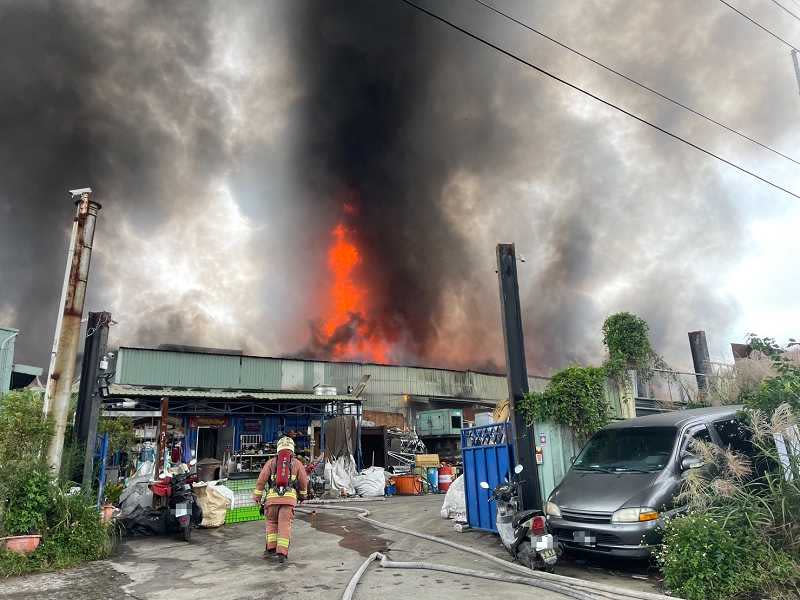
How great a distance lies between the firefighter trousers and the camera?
26.9ft

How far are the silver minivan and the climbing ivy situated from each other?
5.44 meters

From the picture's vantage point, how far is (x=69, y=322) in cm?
996

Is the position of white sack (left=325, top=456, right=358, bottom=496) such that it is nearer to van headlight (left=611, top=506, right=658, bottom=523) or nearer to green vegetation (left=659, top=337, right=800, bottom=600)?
van headlight (left=611, top=506, right=658, bottom=523)

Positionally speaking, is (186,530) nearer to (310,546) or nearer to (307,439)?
(310,546)

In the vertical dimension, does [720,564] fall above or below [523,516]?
below

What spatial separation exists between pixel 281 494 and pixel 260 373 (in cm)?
2415

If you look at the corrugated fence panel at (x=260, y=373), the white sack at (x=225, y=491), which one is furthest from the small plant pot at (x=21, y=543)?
the corrugated fence panel at (x=260, y=373)

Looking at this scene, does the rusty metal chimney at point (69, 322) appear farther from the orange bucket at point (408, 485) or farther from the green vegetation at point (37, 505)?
the orange bucket at point (408, 485)

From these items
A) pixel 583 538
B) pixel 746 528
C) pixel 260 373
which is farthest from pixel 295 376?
pixel 746 528

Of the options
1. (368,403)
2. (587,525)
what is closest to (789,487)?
(587,525)

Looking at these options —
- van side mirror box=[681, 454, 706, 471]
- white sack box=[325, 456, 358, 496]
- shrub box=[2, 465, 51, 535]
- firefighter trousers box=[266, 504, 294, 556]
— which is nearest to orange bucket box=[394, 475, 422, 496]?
white sack box=[325, 456, 358, 496]

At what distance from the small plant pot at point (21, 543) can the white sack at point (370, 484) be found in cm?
1300

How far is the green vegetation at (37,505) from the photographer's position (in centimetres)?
785

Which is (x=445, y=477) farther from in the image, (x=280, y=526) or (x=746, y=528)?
(x=746, y=528)
